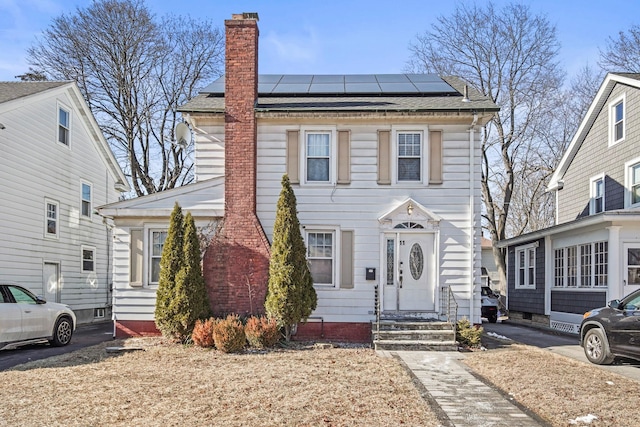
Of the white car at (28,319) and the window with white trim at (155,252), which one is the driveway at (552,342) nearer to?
the window with white trim at (155,252)

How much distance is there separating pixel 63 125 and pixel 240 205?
9414 millimetres

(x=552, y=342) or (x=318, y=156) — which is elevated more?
(x=318, y=156)

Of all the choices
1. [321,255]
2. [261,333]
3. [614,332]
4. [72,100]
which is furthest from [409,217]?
[72,100]

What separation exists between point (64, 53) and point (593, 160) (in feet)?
78.0

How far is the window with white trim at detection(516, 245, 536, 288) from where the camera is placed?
21.6 metres

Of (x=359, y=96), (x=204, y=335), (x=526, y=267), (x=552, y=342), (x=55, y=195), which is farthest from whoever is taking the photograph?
(x=526, y=267)

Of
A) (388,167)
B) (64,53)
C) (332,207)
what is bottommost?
(332,207)

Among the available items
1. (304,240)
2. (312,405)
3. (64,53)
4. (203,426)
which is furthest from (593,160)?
(64,53)

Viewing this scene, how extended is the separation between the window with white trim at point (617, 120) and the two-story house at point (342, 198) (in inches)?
289

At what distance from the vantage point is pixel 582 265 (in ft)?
56.7

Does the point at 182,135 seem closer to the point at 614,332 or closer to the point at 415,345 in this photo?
the point at 415,345

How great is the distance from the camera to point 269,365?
33.7 feet

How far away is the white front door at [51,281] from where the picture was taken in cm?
1837

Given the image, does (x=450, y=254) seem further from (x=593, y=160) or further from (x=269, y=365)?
(x=593, y=160)
